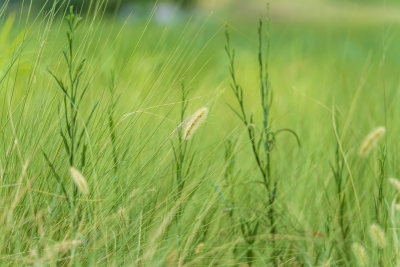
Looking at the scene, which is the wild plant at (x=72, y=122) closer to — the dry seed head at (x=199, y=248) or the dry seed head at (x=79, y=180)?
the dry seed head at (x=79, y=180)

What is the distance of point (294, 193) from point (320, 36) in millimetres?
4290

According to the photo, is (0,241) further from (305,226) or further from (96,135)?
(305,226)

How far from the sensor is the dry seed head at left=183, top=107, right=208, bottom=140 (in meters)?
1.29

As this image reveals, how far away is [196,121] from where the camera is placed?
1.30 m

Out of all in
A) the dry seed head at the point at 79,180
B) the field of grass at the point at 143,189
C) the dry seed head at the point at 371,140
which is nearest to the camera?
the dry seed head at the point at 79,180

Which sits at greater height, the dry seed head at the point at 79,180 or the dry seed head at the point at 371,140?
the dry seed head at the point at 371,140

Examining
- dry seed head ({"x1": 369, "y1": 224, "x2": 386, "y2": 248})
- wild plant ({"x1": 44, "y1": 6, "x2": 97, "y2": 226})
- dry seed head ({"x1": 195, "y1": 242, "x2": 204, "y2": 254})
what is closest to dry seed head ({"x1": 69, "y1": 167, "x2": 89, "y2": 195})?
wild plant ({"x1": 44, "y1": 6, "x2": 97, "y2": 226})

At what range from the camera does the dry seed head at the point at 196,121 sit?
1290mm

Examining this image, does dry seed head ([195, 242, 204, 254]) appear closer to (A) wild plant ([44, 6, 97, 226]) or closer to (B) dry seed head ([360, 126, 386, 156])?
(A) wild plant ([44, 6, 97, 226])

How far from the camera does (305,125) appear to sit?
7.89 ft

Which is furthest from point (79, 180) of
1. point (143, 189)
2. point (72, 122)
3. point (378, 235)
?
point (378, 235)

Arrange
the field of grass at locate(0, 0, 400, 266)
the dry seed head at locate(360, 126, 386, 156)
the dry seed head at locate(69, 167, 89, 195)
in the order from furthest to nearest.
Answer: the dry seed head at locate(360, 126, 386, 156) < the field of grass at locate(0, 0, 400, 266) < the dry seed head at locate(69, 167, 89, 195)

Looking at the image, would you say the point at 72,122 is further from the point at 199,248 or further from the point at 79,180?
the point at 199,248

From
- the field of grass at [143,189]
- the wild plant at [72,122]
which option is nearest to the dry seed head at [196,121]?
the field of grass at [143,189]
